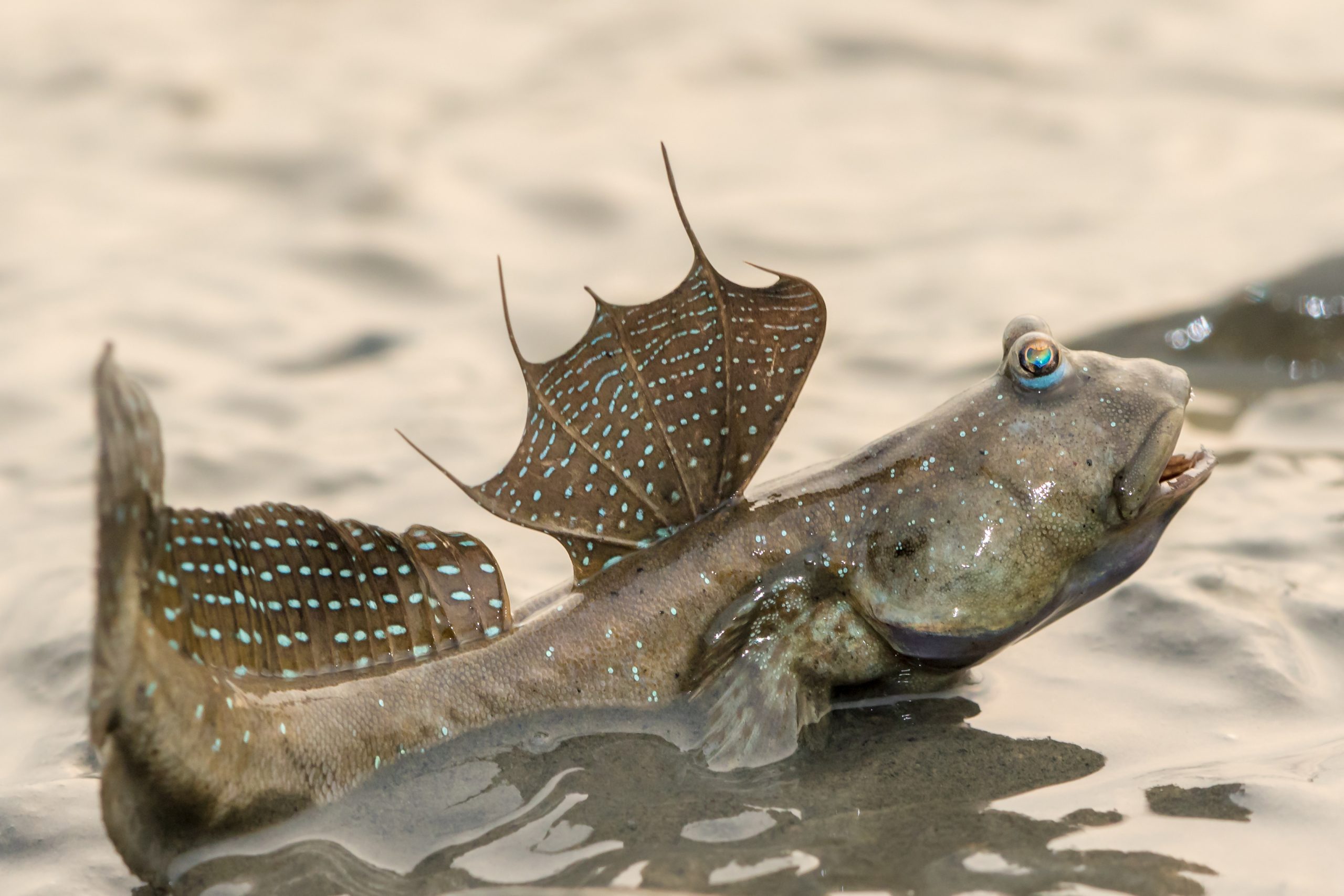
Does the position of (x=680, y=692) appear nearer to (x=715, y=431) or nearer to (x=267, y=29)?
(x=715, y=431)

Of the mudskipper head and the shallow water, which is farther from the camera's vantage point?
the mudskipper head

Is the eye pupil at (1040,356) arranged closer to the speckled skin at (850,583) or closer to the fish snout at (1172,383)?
the speckled skin at (850,583)

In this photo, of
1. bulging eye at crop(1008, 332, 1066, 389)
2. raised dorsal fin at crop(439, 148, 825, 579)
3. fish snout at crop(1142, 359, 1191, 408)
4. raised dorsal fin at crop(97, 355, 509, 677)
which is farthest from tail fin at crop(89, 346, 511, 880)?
fish snout at crop(1142, 359, 1191, 408)

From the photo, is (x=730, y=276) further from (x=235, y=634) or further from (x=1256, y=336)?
(x=235, y=634)

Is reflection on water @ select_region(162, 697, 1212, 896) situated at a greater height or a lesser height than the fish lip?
lesser

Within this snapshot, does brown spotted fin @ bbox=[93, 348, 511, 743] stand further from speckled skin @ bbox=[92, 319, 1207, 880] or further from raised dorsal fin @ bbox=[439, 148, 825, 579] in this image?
raised dorsal fin @ bbox=[439, 148, 825, 579]

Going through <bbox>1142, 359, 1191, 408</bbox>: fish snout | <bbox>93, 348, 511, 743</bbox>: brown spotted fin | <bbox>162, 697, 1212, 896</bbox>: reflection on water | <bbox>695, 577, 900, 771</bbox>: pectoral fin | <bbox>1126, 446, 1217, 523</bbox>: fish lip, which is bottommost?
<bbox>162, 697, 1212, 896</bbox>: reflection on water

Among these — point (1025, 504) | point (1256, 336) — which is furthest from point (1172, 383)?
point (1256, 336)

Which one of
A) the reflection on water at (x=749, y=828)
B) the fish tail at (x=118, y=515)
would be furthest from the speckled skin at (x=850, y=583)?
the fish tail at (x=118, y=515)
